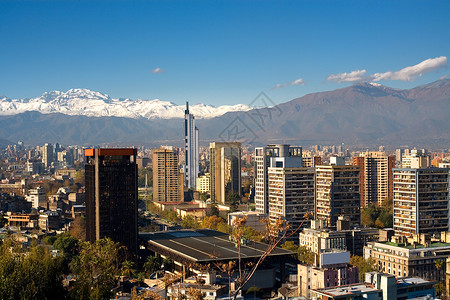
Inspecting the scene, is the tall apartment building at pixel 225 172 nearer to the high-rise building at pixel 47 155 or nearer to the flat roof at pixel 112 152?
the flat roof at pixel 112 152

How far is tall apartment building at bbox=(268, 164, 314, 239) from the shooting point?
24.9m

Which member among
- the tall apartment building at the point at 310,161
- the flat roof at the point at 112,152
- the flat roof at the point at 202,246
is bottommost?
the flat roof at the point at 202,246

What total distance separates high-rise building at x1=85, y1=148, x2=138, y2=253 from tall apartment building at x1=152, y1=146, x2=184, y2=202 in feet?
80.2

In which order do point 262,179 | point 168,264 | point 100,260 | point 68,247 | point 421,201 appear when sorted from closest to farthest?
point 100,260 → point 168,264 → point 421,201 → point 68,247 → point 262,179

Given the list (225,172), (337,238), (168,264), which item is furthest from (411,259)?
(225,172)

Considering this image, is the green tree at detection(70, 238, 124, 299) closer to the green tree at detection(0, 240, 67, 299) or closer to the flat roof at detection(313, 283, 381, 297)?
the green tree at detection(0, 240, 67, 299)

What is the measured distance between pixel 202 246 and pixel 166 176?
25074 mm

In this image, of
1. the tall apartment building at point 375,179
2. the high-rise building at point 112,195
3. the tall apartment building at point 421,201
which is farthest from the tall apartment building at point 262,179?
the tall apartment building at point 375,179

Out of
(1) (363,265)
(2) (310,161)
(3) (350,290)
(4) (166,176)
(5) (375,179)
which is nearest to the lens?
(3) (350,290)

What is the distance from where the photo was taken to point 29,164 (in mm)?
71688

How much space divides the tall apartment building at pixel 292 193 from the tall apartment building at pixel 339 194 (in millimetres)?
569

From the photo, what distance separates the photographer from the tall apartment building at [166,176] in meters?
45.8

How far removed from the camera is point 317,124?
108125 millimetres

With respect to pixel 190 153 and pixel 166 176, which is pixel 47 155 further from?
pixel 166 176
